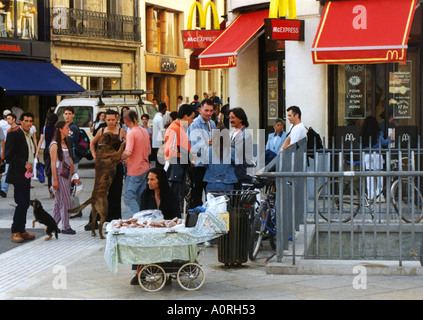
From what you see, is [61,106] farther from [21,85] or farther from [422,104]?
[422,104]

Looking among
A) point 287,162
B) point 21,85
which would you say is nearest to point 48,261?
point 287,162

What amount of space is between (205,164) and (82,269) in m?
2.58

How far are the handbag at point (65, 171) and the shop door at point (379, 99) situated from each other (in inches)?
229

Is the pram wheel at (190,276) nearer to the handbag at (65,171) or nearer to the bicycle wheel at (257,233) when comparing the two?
the bicycle wheel at (257,233)

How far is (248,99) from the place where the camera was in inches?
745

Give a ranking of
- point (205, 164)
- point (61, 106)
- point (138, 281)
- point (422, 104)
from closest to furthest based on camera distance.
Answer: point (138, 281) → point (205, 164) → point (422, 104) → point (61, 106)

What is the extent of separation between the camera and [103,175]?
39.5 feet

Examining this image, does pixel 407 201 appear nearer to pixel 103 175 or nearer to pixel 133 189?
pixel 133 189

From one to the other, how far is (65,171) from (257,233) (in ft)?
12.0

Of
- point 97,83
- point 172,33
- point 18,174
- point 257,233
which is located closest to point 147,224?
point 257,233

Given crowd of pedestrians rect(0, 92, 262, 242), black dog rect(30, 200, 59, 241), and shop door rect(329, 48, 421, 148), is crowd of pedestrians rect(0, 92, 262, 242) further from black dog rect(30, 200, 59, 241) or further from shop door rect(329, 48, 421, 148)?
shop door rect(329, 48, 421, 148)

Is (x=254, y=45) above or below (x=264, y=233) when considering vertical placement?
above

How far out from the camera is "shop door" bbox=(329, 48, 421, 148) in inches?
631

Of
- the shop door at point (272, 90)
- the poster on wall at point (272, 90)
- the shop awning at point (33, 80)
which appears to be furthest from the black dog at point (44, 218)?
the shop awning at point (33, 80)
